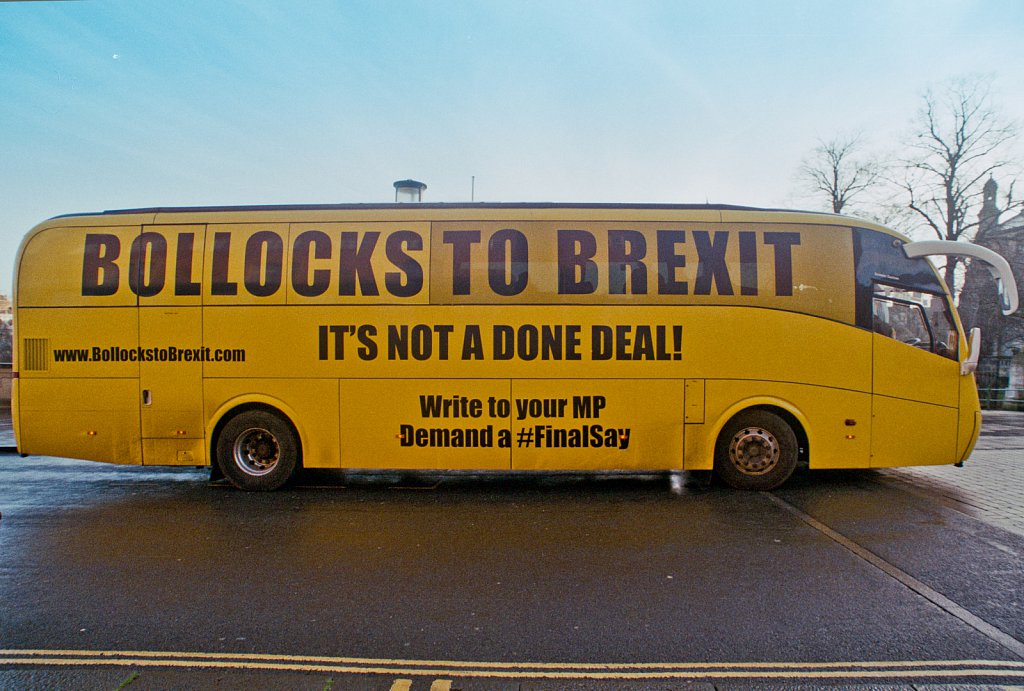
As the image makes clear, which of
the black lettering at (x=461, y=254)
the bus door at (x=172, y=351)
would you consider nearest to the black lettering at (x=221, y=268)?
the bus door at (x=172, y=351)

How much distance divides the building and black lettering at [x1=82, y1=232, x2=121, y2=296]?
31224 mm

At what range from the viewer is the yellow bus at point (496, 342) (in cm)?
699

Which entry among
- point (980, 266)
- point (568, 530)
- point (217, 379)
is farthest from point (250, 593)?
point (980, 266)

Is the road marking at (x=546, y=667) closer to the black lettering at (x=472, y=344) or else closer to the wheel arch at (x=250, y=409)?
the wheel arch at (x=250, y=409)

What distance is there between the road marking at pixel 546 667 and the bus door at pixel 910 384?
411cm

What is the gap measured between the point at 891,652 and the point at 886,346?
4.56 m

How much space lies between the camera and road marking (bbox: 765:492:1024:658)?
3.61 m

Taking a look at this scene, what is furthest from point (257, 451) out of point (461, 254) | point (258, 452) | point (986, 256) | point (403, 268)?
point (986, 256)

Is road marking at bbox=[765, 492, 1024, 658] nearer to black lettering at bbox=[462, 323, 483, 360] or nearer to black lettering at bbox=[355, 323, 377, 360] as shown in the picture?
black lettering at bbox=[462, 323, 483, 360]

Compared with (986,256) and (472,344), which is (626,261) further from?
(986,256)

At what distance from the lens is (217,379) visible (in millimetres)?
7141

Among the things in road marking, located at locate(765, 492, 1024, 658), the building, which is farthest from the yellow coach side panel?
the building

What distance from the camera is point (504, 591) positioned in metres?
4.33

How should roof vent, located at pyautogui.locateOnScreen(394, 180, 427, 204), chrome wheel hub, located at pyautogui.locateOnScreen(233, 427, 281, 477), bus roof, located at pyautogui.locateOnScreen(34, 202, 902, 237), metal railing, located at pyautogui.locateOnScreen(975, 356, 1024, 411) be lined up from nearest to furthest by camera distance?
bus roof, located at pyautogui.locateOnScreen(34, 202, 902, 237), chrome wheel hub, located at pyautogui.locateOnScreen(233, 427, 281, 477), roof vent, located at pyautogui.locateOnScreen(394, 180, 427, 204), metal railing, located at pyautogui.locateOnScreen(975, 356, 1024, 411)
